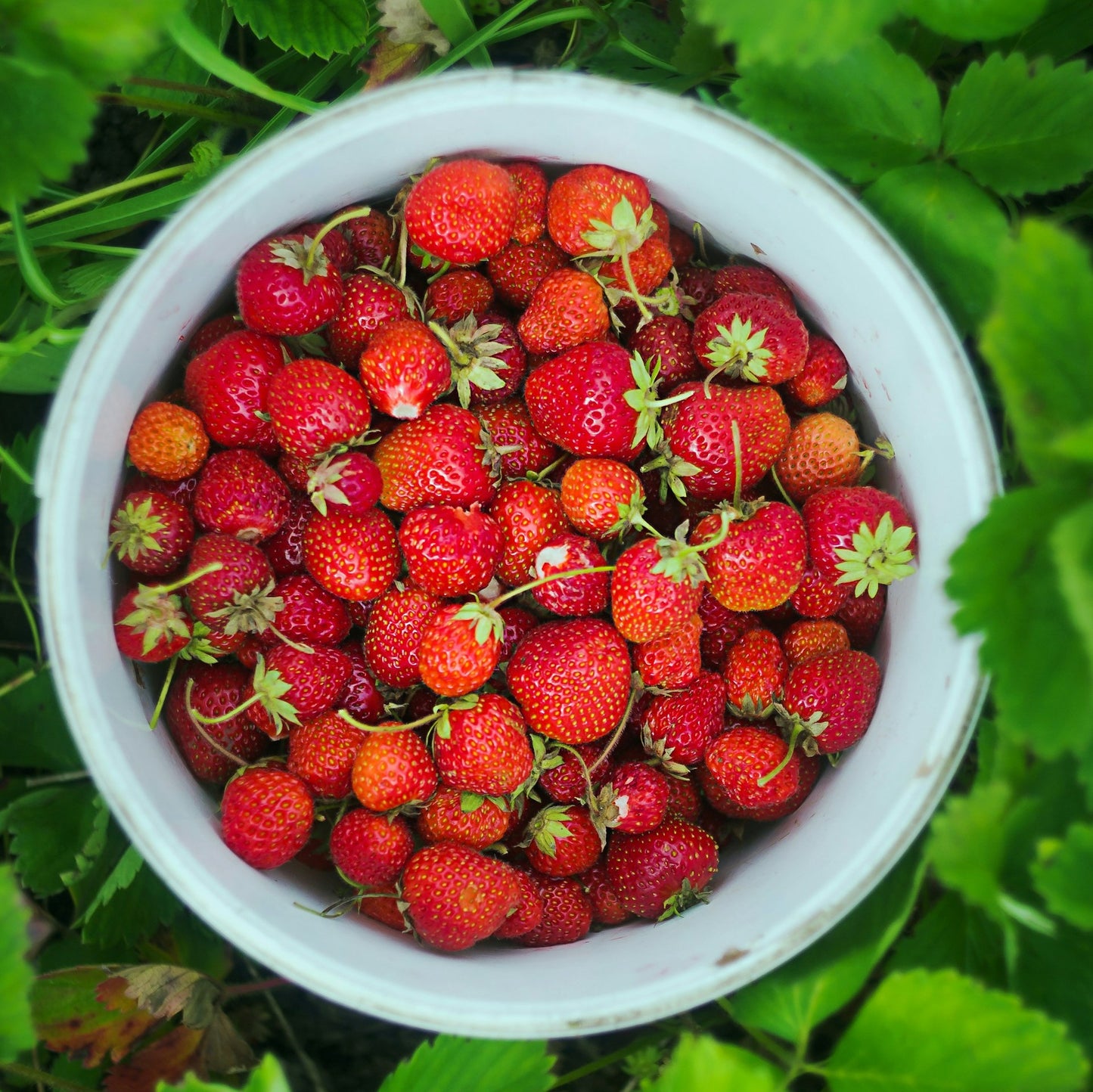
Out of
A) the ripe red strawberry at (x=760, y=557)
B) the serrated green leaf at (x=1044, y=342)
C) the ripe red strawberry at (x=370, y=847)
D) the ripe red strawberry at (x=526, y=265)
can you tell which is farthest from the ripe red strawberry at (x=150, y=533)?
the serrated green leaf at (x=1044, y=342)

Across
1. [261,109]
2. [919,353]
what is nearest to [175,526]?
[261,109]

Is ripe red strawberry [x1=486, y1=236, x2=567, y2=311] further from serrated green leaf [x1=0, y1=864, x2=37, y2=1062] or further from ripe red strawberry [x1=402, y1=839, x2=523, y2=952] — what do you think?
serrated green leaf [x1=0, y1=864, x2=37, y2=1062]

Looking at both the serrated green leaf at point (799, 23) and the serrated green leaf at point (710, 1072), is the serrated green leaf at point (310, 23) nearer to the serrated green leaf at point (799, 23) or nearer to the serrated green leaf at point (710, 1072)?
the serrated green leaf at point (799, 23)

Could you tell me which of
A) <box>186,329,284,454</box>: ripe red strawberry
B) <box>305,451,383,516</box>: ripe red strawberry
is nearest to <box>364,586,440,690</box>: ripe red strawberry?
<box>305,451,383,516</box>: ripe red strawberry

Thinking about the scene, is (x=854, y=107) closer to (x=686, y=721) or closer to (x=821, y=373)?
(x=821, y=373)

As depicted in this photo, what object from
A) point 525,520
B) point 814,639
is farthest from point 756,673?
point 525,520

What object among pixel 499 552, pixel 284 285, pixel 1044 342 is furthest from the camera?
pixel 499 552

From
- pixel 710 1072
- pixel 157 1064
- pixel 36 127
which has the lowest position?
pixel 157 1064
